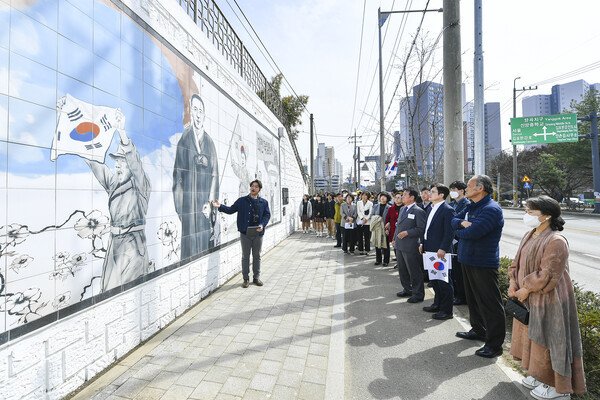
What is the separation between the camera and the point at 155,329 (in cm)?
398

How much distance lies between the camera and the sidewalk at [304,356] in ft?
9.44

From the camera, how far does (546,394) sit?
8.84 feet

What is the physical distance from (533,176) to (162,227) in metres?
41.3

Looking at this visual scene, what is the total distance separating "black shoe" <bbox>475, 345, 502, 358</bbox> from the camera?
3.47 metres

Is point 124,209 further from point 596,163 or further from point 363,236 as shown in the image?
point 596,163

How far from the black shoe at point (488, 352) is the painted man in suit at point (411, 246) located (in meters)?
1.83

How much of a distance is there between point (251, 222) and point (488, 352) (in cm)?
411

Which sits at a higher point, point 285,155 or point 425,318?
point 285,155

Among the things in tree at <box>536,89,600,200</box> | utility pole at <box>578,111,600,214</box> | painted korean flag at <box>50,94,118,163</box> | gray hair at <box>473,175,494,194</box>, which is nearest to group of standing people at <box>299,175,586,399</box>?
gray hair at <box>473,175,494,194</box>

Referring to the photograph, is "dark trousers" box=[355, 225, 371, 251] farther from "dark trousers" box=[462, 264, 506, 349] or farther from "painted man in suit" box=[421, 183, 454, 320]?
"dark trousers" box=[462, 264, 506, 349]

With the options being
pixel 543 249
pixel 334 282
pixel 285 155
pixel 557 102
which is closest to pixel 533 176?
pixel 557 102

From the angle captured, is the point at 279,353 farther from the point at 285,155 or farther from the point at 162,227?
the point at 285,155

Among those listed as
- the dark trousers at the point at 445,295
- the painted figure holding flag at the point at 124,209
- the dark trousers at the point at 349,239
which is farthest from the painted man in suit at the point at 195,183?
the dark trousers at the point at 349,239

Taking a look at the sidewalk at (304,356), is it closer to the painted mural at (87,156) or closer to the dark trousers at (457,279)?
the dark trousers at (457,279)
